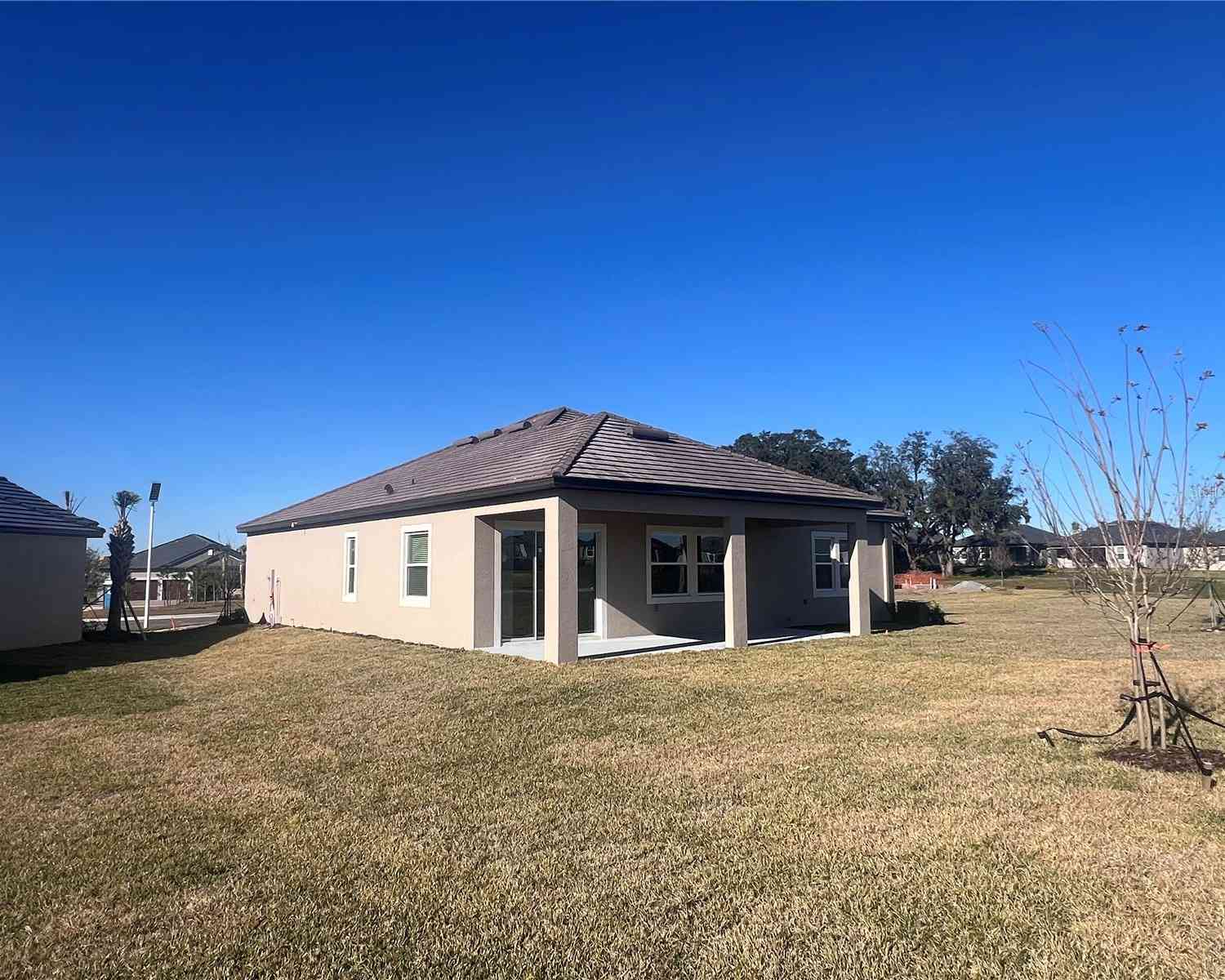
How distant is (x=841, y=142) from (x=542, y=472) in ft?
26.9

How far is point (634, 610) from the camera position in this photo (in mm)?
15562

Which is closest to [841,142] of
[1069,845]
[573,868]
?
[1069,845]

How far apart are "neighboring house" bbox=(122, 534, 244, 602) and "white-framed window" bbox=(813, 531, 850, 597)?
2511 centimetres

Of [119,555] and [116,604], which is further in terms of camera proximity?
[119,555]

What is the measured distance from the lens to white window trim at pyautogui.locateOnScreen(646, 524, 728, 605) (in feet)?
52.0

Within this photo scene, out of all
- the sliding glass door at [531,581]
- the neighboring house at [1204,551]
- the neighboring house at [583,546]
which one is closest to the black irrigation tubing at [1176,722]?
the neighboring house at [1204,551]

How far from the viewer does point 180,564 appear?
52.2 metres

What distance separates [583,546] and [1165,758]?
1017cm

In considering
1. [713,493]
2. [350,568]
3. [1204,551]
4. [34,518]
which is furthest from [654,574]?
[34,518]

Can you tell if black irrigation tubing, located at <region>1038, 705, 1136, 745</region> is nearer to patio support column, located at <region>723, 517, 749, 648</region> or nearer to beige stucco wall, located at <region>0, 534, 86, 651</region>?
patio support column, located at <region>723, 517, 749, 648</region>

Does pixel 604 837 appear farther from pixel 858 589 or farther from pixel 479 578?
pixel 858 589

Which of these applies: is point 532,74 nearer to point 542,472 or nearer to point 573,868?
point 542,472

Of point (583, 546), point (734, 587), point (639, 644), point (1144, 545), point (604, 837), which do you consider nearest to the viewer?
point (604, 837)

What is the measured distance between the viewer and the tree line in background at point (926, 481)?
62344 mm
